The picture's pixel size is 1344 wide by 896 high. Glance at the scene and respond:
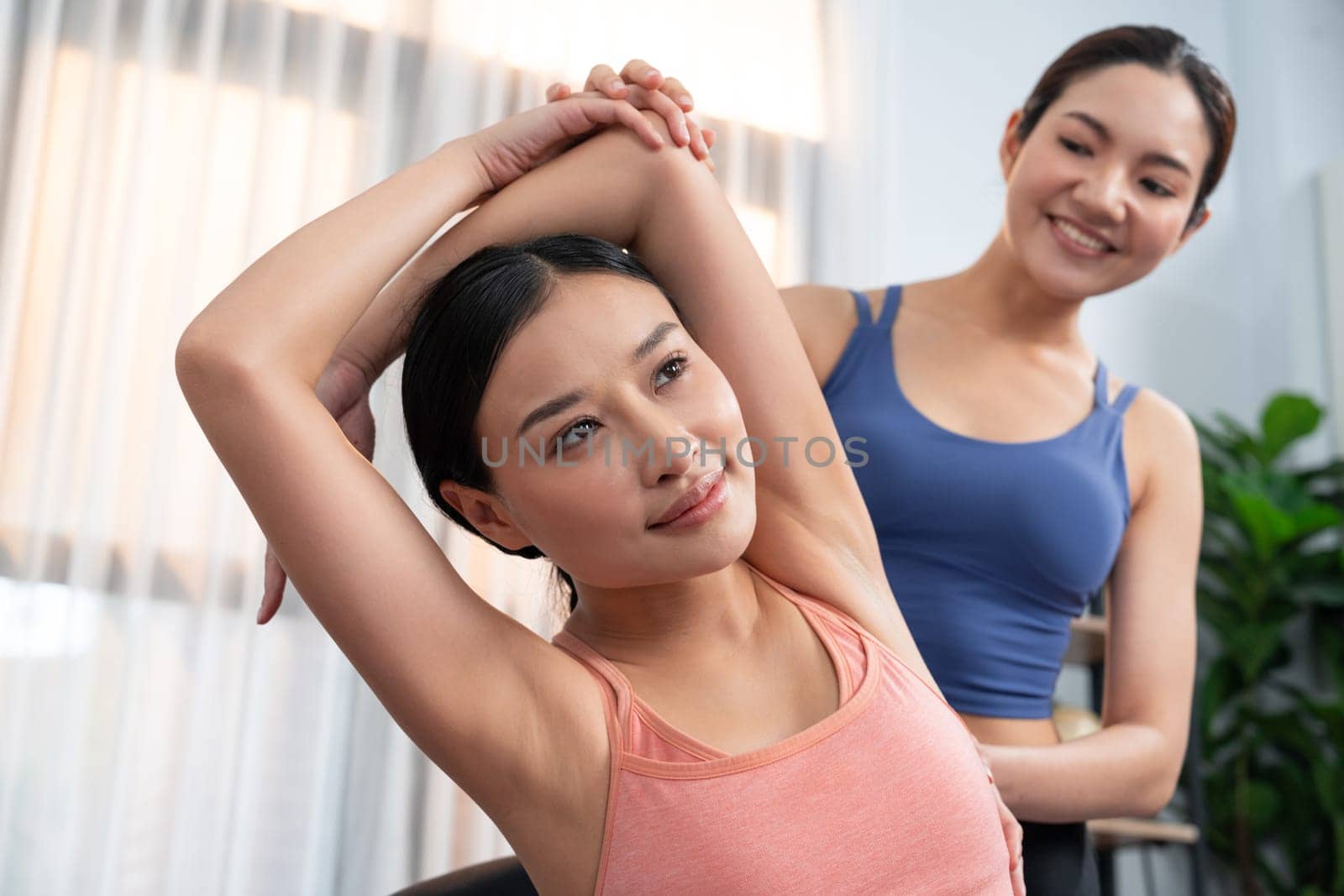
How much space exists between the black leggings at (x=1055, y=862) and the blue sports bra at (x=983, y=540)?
13 cm

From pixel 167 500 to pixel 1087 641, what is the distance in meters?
2.08

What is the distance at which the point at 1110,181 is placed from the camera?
4.58ft

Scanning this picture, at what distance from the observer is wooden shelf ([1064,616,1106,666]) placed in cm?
278

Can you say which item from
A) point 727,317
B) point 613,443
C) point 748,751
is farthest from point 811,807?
point 727,317

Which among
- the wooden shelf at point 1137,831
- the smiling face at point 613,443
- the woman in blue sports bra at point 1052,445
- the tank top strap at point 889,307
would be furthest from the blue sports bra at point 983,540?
the wooden shelf at point 1137,831

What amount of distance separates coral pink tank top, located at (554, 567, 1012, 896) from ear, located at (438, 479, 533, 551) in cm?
12

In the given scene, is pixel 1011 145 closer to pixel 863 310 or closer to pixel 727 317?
pixel 863 310

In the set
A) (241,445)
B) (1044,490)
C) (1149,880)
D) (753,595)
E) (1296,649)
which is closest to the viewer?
(241,445)

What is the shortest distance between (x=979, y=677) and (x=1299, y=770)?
254 centimetres

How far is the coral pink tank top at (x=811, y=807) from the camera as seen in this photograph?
0.85 metres

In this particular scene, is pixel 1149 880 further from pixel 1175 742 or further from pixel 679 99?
pixel 679 99

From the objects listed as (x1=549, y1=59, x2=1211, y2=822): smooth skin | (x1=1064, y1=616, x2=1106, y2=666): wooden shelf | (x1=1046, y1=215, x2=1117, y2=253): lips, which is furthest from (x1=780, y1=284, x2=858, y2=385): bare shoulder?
(x1=1064, y1=616, x2=1106, y2=666): wooden shelf

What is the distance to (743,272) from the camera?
43.4 inches

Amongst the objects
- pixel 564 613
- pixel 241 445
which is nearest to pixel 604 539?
pixel 241 445
